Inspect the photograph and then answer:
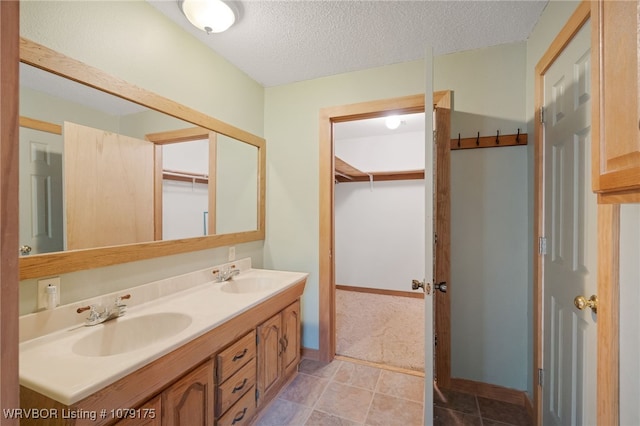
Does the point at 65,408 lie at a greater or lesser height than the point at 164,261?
lesser

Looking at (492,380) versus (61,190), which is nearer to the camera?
(61,190)

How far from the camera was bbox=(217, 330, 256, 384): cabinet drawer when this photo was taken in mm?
1265

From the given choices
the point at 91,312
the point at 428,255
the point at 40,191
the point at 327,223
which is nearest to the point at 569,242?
the point at 428,255

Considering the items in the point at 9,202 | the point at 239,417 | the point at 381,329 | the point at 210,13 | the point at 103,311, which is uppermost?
the point at 210,13

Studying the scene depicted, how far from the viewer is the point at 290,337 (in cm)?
189

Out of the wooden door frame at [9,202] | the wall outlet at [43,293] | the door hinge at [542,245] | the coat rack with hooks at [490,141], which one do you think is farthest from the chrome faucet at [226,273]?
the door hinge at [542,245]

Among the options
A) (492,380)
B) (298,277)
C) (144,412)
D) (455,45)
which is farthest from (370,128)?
(144,412)

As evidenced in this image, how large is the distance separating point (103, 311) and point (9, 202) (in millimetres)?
1050

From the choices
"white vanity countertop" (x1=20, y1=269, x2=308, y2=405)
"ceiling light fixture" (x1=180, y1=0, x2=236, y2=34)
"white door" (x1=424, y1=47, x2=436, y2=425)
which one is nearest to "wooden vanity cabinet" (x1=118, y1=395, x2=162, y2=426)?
"white vanity countertop" (x1=20, y1=269, x2=308, y2=405)

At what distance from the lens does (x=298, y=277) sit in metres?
1.96

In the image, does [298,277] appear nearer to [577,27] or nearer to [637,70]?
[637,70]

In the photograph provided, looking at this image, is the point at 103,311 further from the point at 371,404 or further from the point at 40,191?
the point at 371,404

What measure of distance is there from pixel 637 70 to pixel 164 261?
6.57 feet

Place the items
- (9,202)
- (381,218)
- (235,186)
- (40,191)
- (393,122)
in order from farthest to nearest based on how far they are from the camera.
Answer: (381,218) < (393,122) < (235,186) < (40,191) < (9,202)
